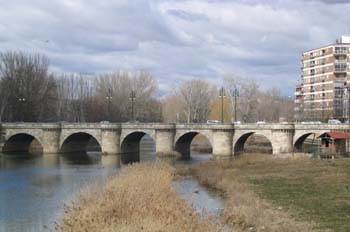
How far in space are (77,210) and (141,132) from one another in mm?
57773

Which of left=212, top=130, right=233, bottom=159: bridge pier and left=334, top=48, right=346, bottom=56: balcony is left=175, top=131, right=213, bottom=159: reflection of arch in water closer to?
left=212, top=130, right=233, bottom=159: bridge pier

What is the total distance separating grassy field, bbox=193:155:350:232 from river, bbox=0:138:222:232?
1.89m

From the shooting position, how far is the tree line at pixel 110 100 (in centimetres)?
9544

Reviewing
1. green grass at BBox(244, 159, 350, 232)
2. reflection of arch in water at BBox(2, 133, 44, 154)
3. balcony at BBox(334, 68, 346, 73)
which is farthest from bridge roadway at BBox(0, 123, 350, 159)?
balcony at BBox(334, 68, 346, 73)

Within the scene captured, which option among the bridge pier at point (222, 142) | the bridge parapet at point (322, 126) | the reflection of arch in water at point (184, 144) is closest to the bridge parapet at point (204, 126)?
the bridge pier at point (222, 142)

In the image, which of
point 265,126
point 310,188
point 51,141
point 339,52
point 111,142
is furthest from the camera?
point 339,52

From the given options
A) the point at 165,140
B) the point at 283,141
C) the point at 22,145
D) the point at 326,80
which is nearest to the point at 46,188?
the point at 165,140

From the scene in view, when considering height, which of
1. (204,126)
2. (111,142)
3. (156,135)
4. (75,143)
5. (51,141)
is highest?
(204,126)

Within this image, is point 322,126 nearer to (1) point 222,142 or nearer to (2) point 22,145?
(1) point 222,142

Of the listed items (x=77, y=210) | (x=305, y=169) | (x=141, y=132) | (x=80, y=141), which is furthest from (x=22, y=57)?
(x=77, y=210)

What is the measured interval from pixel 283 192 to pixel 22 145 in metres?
63.4

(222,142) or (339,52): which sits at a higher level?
(339,52)

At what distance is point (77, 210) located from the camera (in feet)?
64.0

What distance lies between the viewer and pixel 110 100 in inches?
4417
